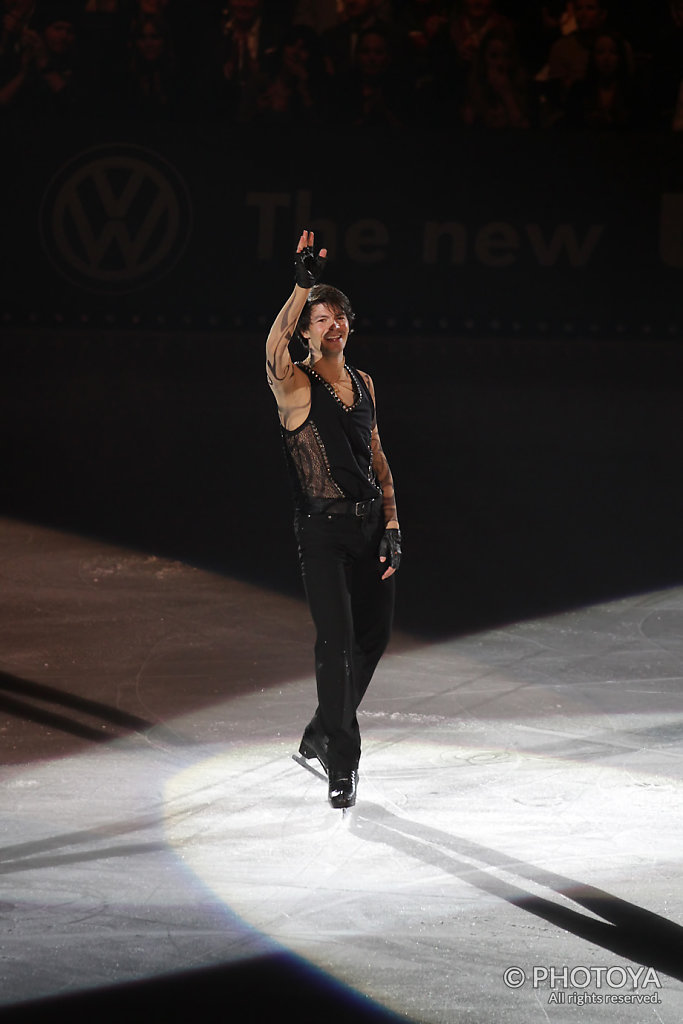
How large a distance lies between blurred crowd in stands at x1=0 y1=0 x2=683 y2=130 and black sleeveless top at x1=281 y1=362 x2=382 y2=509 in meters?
8.55

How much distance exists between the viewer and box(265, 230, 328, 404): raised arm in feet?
15.4

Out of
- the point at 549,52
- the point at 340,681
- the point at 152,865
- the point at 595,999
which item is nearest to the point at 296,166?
the point at 549,52

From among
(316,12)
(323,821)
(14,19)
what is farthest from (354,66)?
(323,821)

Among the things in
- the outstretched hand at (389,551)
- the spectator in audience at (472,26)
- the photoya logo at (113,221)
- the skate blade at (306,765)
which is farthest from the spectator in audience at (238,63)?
the skate blade at (306,765)

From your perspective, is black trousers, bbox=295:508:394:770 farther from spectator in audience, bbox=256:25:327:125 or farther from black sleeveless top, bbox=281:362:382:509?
spectator in audience, bbox=256:25:327:125

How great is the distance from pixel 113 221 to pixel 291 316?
8.31 m

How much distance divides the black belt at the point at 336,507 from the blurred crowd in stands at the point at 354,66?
8710 mm

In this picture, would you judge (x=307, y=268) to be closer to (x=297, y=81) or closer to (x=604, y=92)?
(x=297, y=81)

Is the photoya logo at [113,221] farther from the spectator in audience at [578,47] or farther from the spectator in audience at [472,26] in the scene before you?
the spectator in audience at [578,47]

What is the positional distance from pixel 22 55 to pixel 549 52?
16.2 ft

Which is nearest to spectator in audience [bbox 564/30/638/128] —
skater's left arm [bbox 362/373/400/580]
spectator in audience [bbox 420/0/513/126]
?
spectator in audience [bbox 420/0/513/126]

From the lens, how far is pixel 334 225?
1277 cm

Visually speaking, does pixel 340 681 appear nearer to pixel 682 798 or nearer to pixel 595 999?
pixel 682 798

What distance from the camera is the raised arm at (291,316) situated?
4.70 meters
